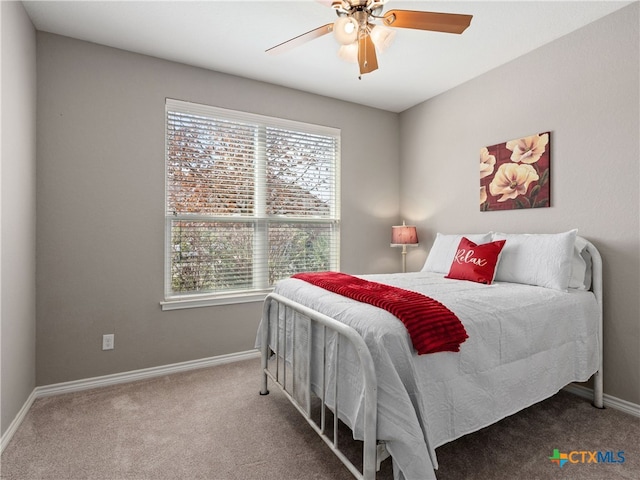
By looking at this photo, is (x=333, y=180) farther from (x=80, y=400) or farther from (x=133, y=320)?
(x=80, y=400)

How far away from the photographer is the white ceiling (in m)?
2.18

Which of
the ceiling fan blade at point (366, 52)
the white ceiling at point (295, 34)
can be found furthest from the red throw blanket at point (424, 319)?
the white ceiling at point (295, 34)

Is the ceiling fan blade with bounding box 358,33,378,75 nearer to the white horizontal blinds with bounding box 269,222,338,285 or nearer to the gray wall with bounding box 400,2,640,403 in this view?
the gray wall with bounding box 400,2,640,403

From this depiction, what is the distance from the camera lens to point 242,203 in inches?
124

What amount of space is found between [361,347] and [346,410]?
1.13 feet

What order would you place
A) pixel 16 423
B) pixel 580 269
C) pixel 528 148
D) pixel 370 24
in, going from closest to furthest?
1. pixel 370 24
2. pixel 16 423
3. pixel 580 269
4. pixel 528 148

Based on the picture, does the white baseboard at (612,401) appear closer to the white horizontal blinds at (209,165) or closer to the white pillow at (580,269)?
the white pillow at (580,269)

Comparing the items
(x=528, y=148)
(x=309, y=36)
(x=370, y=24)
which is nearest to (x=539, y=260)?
(x=528, y=148)

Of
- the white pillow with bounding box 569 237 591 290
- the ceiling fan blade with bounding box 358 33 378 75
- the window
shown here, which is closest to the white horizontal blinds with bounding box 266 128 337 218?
the window

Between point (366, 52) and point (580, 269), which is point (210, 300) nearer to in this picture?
point (366, 52)

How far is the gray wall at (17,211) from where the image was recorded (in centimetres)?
187

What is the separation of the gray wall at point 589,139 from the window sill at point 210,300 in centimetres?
214

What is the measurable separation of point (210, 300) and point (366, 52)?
2246 millimetres

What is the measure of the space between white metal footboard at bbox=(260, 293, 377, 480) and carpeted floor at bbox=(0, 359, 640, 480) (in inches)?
6.9
